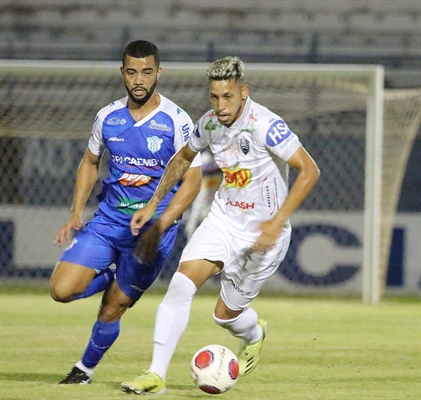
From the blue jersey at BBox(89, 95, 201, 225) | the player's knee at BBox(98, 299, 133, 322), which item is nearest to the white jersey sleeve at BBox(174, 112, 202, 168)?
the blue jersey at BBox(89, 95, 201, 225)

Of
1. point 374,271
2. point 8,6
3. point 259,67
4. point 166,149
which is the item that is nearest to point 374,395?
point 166,149

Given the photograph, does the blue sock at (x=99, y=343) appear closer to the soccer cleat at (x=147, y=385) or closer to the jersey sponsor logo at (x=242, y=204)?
the soccer cleat at (x=147, y=385)

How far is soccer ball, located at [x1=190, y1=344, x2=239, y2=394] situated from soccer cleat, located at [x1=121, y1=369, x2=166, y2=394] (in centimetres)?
19

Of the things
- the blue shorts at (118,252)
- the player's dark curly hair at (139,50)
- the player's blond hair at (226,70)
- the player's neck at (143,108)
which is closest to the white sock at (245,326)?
the blue shorts at (118,252)

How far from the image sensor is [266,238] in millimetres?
4902

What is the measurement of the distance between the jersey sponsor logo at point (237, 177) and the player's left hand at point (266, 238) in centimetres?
65

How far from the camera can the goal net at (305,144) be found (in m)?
12.5

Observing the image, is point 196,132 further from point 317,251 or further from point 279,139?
point 317,251

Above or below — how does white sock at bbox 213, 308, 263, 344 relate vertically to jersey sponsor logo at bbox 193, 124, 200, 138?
below

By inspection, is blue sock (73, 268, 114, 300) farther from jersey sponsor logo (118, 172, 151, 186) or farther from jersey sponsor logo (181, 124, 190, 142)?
jersey sponsor logo (181, 124, 190, 142)

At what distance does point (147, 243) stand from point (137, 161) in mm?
506

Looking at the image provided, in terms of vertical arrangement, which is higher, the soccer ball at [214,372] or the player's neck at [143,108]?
the player's neck at [143,108]

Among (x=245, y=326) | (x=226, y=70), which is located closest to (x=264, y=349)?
(x=245, y=326)

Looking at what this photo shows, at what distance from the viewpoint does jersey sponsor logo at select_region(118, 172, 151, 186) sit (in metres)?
5.87
